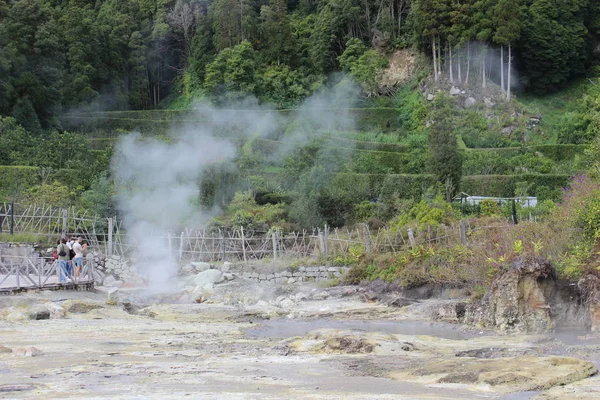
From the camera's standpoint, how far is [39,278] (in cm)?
2105

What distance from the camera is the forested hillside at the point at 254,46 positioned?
164 ft

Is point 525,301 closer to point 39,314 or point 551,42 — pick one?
point 39,314

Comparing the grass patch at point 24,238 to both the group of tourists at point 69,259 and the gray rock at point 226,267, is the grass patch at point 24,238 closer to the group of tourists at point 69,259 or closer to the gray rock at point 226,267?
the group of tourists at point 69,259

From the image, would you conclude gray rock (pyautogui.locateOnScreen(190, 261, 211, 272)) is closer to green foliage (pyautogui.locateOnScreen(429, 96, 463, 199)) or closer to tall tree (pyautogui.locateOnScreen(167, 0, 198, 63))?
green foliage (pyautogui.locateOnScreen(429, 96, 463, 199))

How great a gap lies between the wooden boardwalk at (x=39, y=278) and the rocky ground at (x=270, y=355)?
882 mm

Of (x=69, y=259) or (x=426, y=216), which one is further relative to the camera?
(x=426, y=216)

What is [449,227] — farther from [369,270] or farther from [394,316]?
[394,316]

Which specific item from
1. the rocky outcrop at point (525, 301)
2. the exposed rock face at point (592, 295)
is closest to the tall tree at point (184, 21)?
the rocky outcrop at point (525, 301)

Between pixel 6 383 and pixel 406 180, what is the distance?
28.7 m

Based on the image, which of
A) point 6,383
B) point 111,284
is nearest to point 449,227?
point 111,284

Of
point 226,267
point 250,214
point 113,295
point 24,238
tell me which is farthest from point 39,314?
point 250,214

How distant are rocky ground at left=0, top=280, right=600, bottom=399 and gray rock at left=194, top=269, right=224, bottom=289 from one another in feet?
15.0

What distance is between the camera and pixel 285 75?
191 feet

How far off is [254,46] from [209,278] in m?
39.2
